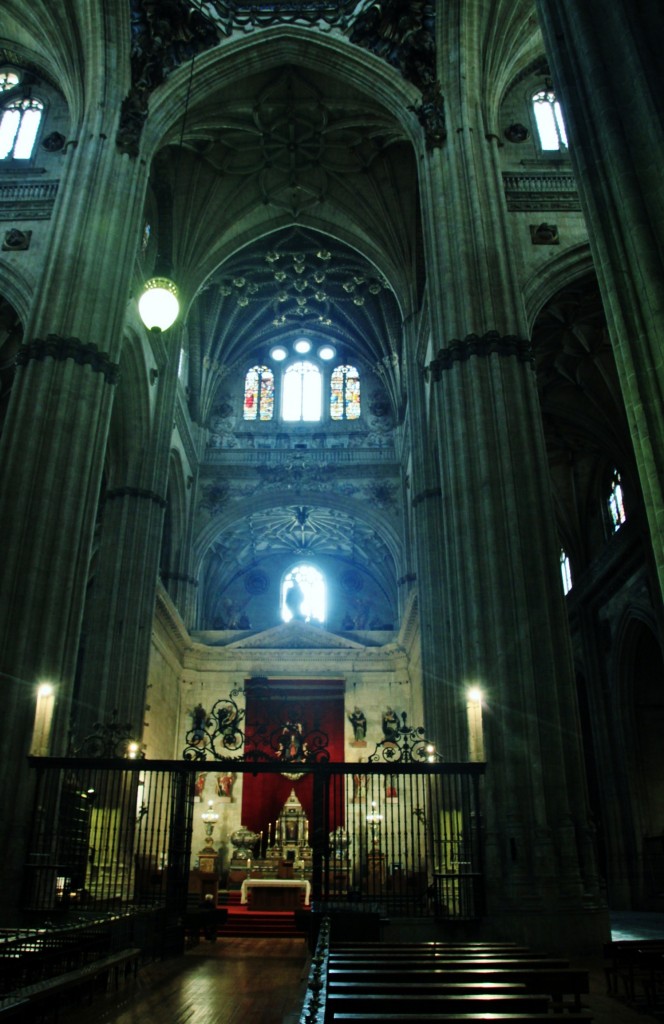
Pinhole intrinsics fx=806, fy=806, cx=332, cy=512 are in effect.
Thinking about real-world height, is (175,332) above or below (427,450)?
above

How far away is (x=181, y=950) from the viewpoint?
37.4 feet

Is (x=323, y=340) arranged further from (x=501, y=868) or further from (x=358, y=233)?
(x=501, y=868)

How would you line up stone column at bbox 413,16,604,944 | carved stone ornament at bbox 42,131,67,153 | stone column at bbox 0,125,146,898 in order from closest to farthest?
stone column at bbox 413,16,604,944, stone column at bbox 0,125,146,898, carved stone ornament at bbox 42,131,67,153

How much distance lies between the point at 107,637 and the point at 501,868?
11.6 m

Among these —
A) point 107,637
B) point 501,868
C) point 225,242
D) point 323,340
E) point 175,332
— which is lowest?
point 501,868

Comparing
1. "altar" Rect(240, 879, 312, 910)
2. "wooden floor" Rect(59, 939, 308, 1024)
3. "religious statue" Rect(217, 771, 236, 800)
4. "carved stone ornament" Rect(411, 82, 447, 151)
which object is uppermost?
"carved stone ornament" Rect(411, 82, 447, 151)

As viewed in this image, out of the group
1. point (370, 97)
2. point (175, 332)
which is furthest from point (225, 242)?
point (370, 97)

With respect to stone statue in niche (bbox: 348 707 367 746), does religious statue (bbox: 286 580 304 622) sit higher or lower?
higher

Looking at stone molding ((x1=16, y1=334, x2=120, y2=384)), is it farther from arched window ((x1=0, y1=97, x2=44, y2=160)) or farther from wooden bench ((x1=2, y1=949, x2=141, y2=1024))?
wooden bench ((x1=2, y1=949, x2=141, y2=1024))

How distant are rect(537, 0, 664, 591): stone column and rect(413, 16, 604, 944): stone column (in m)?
5.93

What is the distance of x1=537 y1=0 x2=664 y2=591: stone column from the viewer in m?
7.32

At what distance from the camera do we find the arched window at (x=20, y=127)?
20422 mm

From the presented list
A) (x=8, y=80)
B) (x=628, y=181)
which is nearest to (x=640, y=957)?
(x=628, y=181)

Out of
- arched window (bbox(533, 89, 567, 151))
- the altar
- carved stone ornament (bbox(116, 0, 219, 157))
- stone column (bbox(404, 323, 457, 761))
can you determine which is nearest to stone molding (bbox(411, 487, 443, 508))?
stone column (bbox(404, 323, 457, 761))
